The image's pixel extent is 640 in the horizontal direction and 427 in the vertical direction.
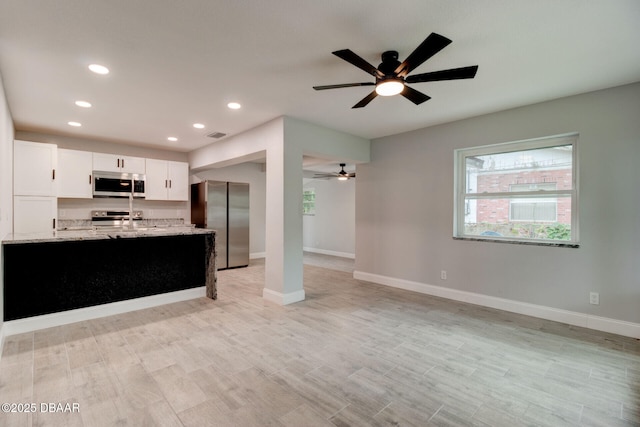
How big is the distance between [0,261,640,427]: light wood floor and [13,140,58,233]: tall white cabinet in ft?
7.61

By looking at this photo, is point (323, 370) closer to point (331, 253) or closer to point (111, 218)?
point (111, 218)

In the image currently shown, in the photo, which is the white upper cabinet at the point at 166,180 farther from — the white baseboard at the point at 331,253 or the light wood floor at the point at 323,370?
A: the white baseboard at the point at 331,253

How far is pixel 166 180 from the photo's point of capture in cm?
611

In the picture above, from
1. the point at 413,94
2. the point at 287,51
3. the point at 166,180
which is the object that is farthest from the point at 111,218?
the point at 413,94

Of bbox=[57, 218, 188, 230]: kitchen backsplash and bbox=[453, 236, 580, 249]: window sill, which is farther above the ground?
bbox=[57, 218, 188, 230]: kitchen backsplash

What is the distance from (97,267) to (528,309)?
209 inches

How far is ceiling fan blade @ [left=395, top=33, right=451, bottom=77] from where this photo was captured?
1.82 m

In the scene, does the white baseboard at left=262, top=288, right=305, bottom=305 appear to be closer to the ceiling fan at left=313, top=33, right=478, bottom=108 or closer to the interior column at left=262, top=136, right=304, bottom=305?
the interior column at left=262, top=136, right=304, bottom=305

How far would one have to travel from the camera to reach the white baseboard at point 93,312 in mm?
3023

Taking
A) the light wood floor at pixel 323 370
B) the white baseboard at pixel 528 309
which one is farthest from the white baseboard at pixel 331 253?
the light wood floor at pixel 323 370

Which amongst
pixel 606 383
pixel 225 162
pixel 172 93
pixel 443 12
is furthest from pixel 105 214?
pixel 606 383

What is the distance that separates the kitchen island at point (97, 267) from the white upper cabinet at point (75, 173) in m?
1.93

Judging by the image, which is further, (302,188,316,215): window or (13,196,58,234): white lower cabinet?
(302,188,316,215): window

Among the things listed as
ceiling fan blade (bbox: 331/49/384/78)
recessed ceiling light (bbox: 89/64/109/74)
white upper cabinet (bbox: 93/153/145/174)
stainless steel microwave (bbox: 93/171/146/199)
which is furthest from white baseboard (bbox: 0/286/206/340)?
ceiling fan blade (bbox: 331/49/384/78)
